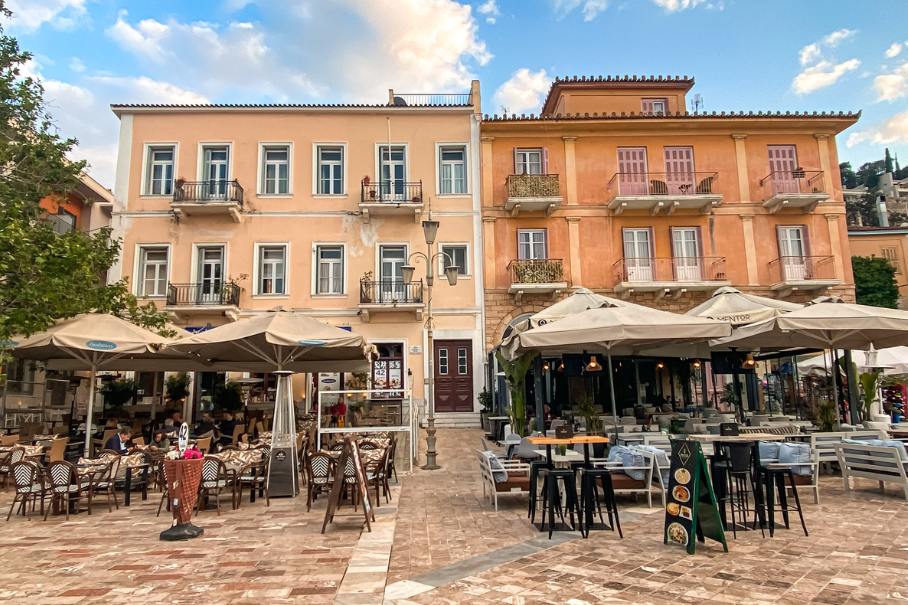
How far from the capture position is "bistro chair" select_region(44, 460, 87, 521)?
6.80 metres

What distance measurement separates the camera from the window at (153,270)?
1873 centimetres

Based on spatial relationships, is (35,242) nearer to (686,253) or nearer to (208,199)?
(208,199)

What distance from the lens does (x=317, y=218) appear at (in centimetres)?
1917

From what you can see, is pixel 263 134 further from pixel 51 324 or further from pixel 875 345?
pixel 875 345

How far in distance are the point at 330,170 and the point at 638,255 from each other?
1105 cm

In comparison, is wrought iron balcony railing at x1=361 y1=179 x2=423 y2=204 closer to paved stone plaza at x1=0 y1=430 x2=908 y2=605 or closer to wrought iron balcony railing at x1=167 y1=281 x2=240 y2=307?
wrought iron balcony railing at x1=167 y1=281 x2=240 y2=307

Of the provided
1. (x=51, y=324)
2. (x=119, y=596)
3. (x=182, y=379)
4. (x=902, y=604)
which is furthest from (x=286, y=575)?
(x=182, y=379)

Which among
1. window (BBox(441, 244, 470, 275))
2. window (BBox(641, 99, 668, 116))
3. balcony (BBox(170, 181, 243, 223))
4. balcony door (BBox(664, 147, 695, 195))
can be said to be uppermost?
window (BBox(641, 99, 668, 116))

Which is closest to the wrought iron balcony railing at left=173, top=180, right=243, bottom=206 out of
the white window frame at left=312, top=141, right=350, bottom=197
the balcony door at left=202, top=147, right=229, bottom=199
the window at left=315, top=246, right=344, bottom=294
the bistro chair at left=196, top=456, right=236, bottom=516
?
the balcony door at left=202, top=147, right=229, bottom=199

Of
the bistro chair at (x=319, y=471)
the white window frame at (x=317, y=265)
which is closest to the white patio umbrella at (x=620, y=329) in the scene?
the bistro chair at (x=319, y=471)

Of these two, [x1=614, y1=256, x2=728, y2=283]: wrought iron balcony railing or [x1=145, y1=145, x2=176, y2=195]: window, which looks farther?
[x1=145, y1=145, x2=176, y2=195]: window

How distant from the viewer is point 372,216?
19.3 m

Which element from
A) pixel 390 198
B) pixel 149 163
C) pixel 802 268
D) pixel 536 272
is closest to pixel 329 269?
pixel 390 198

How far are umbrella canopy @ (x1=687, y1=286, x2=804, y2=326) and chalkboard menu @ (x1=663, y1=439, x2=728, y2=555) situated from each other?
4987 mm
